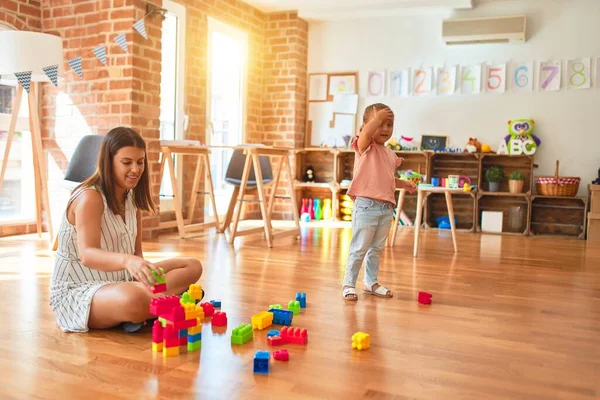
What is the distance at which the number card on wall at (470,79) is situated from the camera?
6.25 metres

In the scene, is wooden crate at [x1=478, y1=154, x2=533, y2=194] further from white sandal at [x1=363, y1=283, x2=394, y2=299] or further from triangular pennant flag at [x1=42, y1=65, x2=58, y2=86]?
triangular pennant flag at [x1=42, y1=65, x2=58, y2=86]

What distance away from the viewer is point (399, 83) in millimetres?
6555

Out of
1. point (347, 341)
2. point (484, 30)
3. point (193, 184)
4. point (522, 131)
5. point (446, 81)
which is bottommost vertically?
point (347, 341)

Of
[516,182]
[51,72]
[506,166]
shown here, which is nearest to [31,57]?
[51,72]

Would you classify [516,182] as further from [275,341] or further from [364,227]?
[275,341]

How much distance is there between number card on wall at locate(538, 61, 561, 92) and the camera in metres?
5.96

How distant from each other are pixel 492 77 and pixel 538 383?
494 centimetres

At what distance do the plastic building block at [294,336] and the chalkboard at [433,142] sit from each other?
15.1 ft

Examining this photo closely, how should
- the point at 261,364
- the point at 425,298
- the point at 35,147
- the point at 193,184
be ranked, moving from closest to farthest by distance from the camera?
the point at 261,364 < the point at 425,298 < the point at 35,147 < the point at 193,184

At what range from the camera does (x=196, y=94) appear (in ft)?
18.8

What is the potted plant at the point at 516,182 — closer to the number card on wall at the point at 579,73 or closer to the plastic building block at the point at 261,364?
the number card on wall at the point at 579,73

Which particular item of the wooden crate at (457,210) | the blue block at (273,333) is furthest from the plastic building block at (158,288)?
the wooden crate at (457,210)

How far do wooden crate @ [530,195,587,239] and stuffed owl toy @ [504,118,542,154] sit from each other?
21.9 inches

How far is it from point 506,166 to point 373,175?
3729 mm
